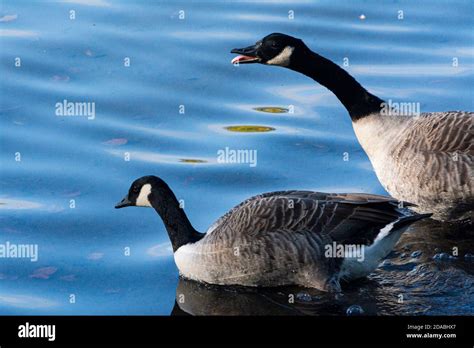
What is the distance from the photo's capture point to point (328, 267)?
389 inches

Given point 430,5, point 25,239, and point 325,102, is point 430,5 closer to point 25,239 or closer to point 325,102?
point 325,102

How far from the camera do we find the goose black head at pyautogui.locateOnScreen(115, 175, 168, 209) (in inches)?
415

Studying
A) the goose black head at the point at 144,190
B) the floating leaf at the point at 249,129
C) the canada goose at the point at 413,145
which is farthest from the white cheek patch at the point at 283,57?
the goose black head at the point at 144,190

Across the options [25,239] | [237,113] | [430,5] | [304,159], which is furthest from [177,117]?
[430,5]

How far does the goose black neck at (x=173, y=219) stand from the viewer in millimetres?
10430

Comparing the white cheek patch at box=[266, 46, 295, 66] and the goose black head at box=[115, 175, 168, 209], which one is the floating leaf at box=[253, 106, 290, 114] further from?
the goose black head at box=[115, 175, 168, 209]

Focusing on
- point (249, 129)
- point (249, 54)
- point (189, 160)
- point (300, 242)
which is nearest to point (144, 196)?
point (300, 242)

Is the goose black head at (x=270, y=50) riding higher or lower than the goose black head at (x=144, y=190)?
higher

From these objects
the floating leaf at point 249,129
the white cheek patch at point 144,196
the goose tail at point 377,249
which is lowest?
the goose tail at point 377,249

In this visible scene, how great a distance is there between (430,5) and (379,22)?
1.27m

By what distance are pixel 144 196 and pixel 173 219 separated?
0.42 m

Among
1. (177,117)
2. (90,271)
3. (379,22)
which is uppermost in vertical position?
(379,22)

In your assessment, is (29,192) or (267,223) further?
(29,192)

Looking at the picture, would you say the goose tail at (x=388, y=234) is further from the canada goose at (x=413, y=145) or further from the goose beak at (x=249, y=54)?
the goose beak at (x=249, y=54)
